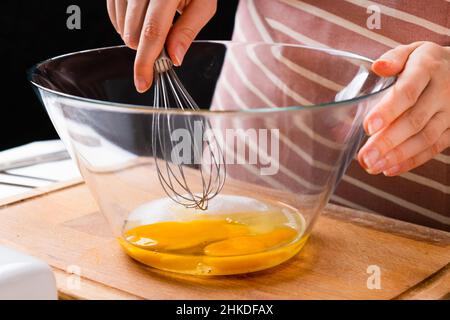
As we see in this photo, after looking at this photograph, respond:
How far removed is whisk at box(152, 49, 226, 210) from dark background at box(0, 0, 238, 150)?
0.91 m

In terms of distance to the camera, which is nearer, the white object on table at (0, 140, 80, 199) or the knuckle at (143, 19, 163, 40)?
the knuckle at (143, 19, 163, 40)

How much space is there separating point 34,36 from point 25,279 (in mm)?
1234

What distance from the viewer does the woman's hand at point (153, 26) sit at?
2.52 ft

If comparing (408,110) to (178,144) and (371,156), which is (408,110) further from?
(178,144)

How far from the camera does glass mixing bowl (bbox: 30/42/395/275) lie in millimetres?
672

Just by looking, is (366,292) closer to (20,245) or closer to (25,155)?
(20,245)

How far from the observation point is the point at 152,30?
30.4 inches

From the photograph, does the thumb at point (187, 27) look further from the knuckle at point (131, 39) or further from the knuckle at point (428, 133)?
the knuckle at point (428, 133)

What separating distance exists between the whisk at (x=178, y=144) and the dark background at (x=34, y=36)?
A: 91 cm

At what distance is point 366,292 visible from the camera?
70 cm

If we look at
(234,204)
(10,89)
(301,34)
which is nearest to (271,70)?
(301,34)

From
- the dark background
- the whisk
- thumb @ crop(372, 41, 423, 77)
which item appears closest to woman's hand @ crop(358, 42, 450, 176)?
thumb @ crop(372, 41, 423, 77)

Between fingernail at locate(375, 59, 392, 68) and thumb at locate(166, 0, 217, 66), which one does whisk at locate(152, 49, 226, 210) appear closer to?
thumb at locate(166, 0, 217, 66)

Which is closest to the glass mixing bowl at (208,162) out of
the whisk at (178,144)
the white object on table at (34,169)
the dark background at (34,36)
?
the whisk at (178,144)
